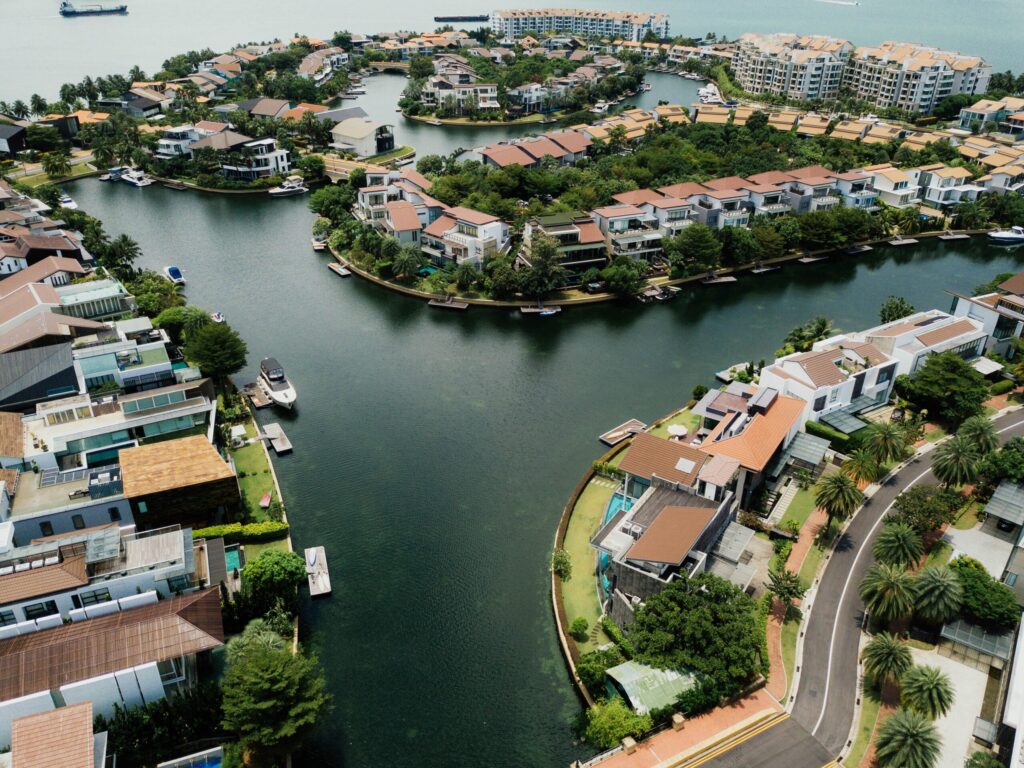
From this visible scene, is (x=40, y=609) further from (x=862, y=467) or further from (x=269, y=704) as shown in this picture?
(x=862, y=467)

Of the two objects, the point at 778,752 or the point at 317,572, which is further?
the point at 317,572

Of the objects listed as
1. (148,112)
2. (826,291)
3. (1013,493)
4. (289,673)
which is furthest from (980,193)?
(148,112)

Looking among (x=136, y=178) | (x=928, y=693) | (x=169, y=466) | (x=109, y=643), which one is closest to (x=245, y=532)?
(x=169, y=466)

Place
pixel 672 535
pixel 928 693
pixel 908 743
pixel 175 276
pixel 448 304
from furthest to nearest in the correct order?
pixel 175 276, pixel 448 304, pixel 672 535, pixel 928 693, pixel 908 743

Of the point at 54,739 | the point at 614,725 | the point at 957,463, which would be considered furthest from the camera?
the point at 957,463

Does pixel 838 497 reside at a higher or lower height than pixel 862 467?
higher

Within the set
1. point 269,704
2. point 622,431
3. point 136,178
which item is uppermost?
point 136,178

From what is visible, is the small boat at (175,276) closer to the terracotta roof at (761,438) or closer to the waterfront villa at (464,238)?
the waterfront villa at (464,238)
